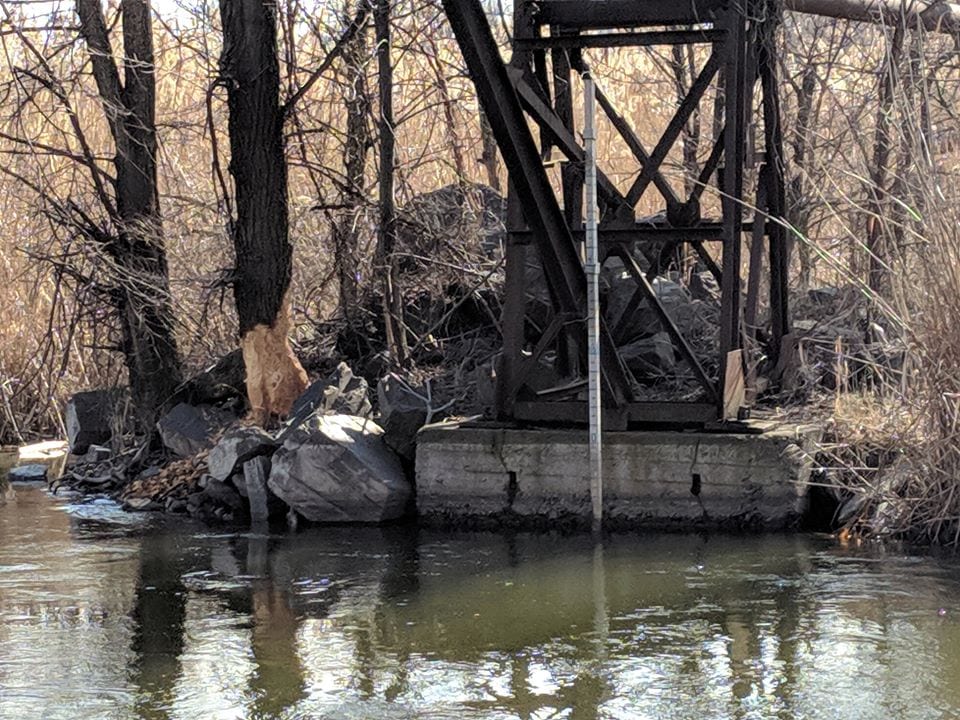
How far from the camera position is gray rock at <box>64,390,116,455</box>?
14.0 metres

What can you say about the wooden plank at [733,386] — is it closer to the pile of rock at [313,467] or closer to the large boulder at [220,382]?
the pile of rock at [313,467]

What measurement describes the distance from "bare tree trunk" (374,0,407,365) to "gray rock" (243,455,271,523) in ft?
7.42

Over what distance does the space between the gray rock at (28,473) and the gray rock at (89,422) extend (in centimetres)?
50

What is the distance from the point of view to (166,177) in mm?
15148

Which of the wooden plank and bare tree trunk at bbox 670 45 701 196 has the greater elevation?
bare tree trunk at bbox 670 45 701 196

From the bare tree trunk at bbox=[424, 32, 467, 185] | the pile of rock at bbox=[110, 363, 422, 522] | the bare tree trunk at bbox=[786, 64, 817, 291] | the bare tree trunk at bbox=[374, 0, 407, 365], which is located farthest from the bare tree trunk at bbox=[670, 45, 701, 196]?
the pile of rock at bbox=[110, 363, 422, 522]

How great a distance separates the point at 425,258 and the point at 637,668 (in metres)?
6.71

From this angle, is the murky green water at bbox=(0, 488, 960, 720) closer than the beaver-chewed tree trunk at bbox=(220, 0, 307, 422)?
Yes

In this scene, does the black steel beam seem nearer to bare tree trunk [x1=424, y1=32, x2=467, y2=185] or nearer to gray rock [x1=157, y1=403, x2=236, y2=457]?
bare tree trunk [x1=424, y1=32, x2=467, y2=185]

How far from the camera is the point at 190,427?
12.5m

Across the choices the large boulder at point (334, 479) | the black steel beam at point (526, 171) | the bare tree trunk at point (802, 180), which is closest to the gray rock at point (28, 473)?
the large boulder at point (334, 479)

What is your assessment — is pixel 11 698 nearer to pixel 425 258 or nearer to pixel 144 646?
pixel 144 646

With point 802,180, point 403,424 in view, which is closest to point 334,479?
point 403,424

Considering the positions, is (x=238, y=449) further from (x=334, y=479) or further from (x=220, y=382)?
Answer: (x=220, y=382)
